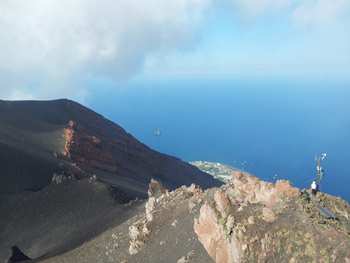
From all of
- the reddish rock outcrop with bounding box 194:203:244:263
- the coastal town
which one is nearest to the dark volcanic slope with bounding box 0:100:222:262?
the reddish rock outcrop with bounding box 194:203:244:263

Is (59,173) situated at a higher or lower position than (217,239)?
higher

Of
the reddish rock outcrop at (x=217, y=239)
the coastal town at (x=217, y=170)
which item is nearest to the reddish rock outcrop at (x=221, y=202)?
the reddish rock outcrop at (x=217, y=239)

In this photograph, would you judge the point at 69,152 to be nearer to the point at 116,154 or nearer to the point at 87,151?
the point at 87,151

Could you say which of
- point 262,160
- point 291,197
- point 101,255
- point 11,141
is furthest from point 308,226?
point 262,160

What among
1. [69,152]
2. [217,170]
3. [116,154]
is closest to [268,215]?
[69,152]

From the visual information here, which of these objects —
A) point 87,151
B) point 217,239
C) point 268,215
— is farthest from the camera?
point 87,151

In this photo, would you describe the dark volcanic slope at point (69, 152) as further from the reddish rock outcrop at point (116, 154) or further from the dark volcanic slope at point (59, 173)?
the dark volcanic slope at point (59, 173)

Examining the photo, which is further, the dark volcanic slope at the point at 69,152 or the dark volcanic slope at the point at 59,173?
the dark volcanic slope at the point at 69,152

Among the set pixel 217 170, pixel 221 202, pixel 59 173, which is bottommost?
pixel 59 173

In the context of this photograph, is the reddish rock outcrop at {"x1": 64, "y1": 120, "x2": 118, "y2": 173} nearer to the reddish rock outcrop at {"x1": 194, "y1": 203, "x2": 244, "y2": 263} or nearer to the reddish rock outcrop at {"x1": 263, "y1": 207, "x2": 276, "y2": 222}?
the reddish rock outcrop at {"x1": 194, "y1": 203, "x2": 244, "y2": 263}

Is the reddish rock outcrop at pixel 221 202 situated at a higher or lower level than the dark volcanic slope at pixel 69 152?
lower

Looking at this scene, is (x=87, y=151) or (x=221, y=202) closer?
(x=221, y=202)
